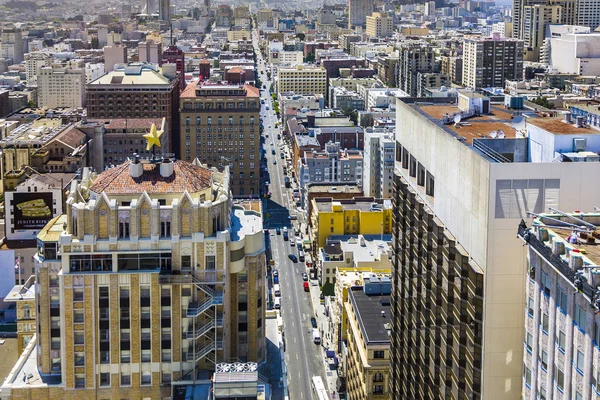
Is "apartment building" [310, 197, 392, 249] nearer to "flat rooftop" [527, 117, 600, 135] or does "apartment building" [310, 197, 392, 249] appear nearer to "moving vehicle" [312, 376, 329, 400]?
"moving vehicle" [312, 376, 329, 400]

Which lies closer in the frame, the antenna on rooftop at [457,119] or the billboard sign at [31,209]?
the antenna on rooftop at [457,119]

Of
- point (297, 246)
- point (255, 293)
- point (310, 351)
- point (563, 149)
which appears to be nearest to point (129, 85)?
point (297, 246)

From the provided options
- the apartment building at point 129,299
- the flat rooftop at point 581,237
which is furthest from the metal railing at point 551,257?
the apartment building at point 129,299

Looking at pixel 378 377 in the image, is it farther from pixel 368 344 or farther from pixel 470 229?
pixel 470 229

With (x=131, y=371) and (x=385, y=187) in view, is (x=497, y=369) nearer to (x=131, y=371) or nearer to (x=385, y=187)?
(x=131, y=371)

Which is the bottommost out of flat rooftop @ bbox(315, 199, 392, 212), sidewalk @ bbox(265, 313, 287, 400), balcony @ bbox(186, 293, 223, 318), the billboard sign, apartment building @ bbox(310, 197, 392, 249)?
apartment building @ bbox(310, 197, 392, 249)

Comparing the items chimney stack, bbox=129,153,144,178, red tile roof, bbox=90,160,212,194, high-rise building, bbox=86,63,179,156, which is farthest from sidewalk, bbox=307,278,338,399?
high-rise building, bbox=86,63,179,156

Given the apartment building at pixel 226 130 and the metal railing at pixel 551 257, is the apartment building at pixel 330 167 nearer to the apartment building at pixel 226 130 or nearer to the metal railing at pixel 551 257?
the apartment building at pixel 226 130
